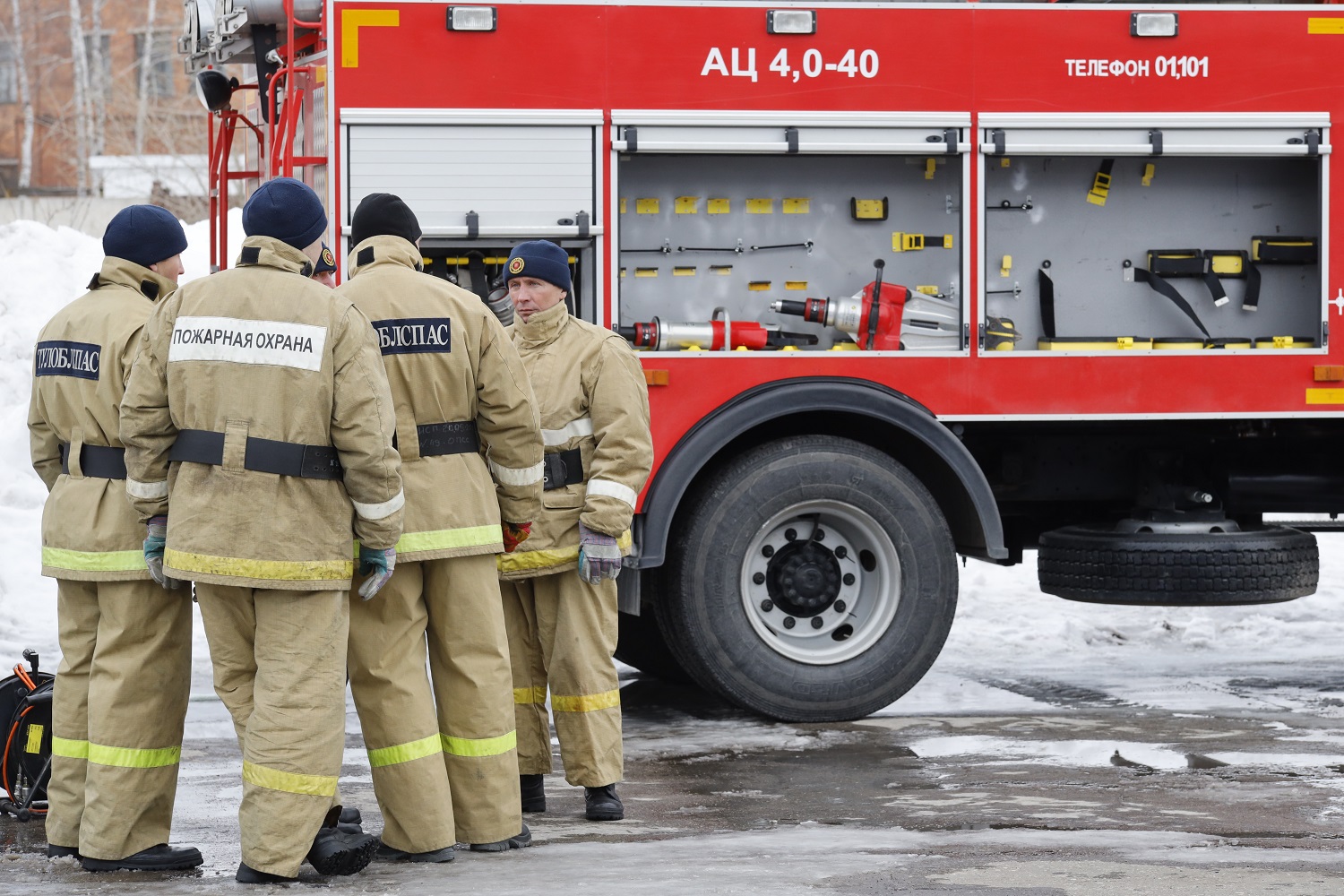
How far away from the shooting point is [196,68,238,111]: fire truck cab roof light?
7777 mm

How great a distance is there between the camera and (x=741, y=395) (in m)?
6.93

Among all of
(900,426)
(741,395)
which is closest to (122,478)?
(741,395)

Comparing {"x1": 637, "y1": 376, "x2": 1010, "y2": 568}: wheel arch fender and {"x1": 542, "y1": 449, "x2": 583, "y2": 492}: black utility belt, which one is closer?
{"x1": 542, "y1": 449, "x2": 583, "y2": 492}: black utility belt

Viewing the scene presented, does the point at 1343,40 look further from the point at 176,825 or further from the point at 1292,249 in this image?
the point at 176,825

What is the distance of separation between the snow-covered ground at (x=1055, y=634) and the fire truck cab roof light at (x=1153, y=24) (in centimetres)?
270

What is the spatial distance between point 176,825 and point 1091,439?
4053 mm

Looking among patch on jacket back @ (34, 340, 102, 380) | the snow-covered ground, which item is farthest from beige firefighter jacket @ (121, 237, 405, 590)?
the snow-covered ground

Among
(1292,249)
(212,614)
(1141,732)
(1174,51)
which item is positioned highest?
(1174,51)

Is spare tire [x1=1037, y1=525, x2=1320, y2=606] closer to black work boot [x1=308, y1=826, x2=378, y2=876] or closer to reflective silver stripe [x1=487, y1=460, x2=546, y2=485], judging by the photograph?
reflective silver stripe [x1=487, y1=460, x2=546, y2=485]

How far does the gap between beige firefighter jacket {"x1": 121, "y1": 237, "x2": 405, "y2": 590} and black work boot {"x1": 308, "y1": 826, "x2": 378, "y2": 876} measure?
2.16ft

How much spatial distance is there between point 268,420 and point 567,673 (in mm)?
1424

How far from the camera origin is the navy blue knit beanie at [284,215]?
15.6 feet

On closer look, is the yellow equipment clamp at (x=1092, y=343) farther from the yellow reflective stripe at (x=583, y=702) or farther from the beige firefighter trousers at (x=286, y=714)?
the beige firefighter trousers at (x=286, y=714)

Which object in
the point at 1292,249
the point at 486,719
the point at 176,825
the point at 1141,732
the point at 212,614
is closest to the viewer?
the point at 212,614
